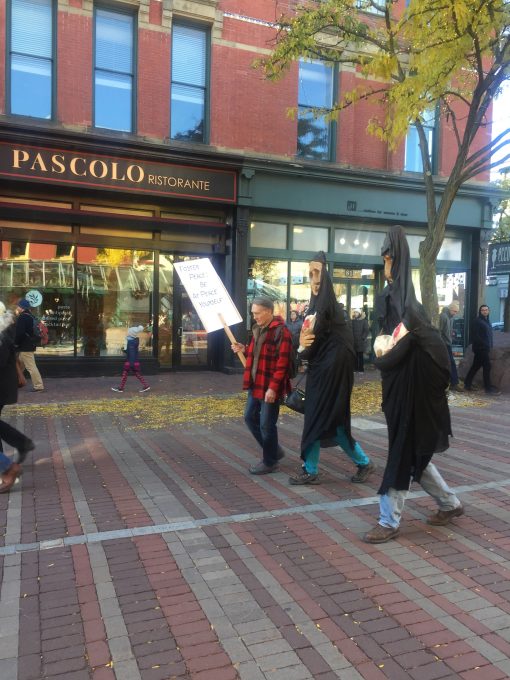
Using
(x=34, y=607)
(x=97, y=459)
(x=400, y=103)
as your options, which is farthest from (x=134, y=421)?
(x=400, y=103)

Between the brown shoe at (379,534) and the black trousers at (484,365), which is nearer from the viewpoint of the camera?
the brown shoe at (379,534)

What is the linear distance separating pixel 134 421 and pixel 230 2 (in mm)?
Result: 10620

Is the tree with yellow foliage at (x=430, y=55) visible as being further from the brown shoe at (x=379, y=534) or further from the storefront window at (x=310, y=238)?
the brown shoe at (x=379, y=534)

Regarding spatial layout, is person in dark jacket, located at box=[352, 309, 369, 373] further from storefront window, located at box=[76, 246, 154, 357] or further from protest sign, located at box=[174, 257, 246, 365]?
protest sign, located at box=[174, 257, 246, 365]

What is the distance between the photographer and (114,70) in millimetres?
12930

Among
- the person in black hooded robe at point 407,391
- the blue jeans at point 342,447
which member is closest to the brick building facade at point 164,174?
the blue jeans at point 342,447

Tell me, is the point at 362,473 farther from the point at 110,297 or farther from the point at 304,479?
the point at 110,297

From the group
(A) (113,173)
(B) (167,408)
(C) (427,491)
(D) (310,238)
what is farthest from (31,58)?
(C) (427,491)

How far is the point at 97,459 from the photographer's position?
6301mm

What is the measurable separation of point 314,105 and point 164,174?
4595 mm

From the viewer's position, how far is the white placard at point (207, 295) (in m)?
5.74

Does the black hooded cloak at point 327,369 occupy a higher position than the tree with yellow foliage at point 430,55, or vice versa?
the tree with yellow foliage at point 430,55

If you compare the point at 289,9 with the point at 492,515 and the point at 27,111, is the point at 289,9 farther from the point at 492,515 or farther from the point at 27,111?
the point at 492,515

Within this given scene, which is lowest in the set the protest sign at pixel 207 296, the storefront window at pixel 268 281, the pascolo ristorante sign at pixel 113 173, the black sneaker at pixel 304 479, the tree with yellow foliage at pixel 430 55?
the black sneaker at pixel 304 479
